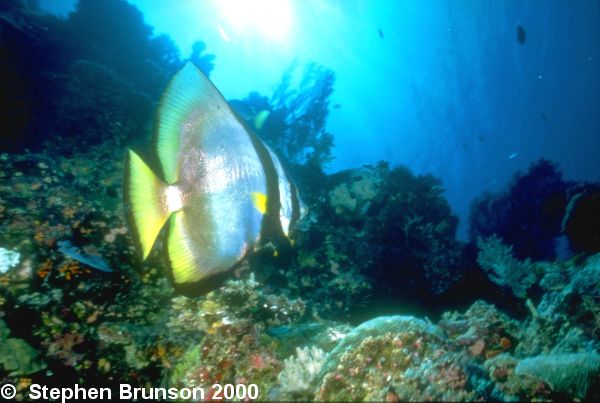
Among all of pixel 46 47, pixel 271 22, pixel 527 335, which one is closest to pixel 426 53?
pixel 271 22

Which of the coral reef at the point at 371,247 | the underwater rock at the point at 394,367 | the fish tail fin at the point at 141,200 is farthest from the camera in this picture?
the coral reef at the point at 371,247

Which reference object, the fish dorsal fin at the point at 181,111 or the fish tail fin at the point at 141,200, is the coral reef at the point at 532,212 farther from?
the fish tail fin at the point at 141,200

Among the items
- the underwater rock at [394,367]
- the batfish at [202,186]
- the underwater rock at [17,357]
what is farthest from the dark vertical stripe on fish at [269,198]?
the underwater rock at [17,357]

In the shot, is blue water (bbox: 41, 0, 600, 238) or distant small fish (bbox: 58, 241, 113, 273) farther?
blue water (bbox: 41, 0, 600, 238)

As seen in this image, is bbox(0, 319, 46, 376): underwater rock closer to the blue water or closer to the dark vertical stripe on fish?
the dark vertical stripe on fish

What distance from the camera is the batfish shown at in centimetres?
125

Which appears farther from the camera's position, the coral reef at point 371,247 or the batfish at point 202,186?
the coral reef at point 371,247

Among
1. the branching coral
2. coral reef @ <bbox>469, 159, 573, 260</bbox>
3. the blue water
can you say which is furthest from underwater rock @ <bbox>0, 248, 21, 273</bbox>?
the blue water

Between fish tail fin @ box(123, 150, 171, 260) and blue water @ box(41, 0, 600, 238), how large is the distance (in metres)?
13.2

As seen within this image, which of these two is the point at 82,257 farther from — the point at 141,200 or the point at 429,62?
the point at 429,62

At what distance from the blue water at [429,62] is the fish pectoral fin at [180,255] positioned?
515 inches

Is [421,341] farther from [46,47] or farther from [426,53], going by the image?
[426,53]

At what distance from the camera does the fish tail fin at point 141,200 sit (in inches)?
46.8

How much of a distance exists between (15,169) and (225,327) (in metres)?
3.87
